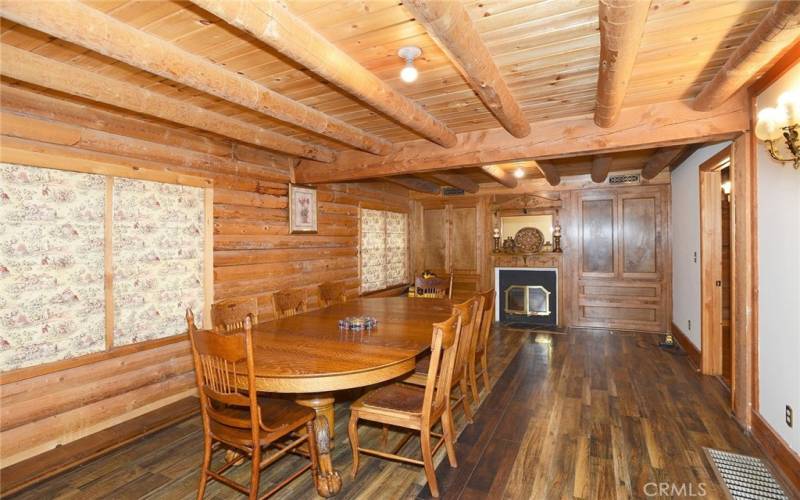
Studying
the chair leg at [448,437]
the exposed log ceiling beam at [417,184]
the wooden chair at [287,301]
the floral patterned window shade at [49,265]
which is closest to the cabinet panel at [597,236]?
the exposed log ceiling beam at [417,184]

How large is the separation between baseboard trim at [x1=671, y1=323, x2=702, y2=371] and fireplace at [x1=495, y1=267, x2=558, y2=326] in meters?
1.68

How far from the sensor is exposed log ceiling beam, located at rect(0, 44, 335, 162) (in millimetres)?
2135

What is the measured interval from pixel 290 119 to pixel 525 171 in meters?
4.14

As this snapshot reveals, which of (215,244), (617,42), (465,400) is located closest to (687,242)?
(465,400)

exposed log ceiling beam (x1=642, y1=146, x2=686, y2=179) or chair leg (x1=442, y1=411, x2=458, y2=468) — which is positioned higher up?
exposed log ceiling beam (x1=642, y1=146, x2=686, y2=179)

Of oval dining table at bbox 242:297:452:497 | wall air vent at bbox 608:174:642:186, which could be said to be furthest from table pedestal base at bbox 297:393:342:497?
wall air vent at bbox 608:174:642:186

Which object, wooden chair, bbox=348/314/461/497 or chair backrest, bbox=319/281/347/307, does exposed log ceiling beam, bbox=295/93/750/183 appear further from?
wooden chair, bbox=348/314/461/497

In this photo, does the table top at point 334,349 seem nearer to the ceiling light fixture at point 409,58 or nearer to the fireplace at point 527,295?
the ceiling light fixture at point 409,58

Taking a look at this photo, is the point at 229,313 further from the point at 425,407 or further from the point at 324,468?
the point at 425,407

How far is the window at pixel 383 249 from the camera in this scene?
6.26m

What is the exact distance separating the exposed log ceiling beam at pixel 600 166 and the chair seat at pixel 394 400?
3.61 meters

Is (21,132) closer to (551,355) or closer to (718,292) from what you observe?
(551,355)

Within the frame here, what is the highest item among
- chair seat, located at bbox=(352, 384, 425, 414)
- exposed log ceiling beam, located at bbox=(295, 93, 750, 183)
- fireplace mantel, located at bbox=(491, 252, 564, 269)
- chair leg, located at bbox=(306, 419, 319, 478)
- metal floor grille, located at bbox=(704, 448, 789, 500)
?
exposed log ceiling beam, located at bbox=(295, 93, 750, 183)

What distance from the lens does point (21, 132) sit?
8.49ft
